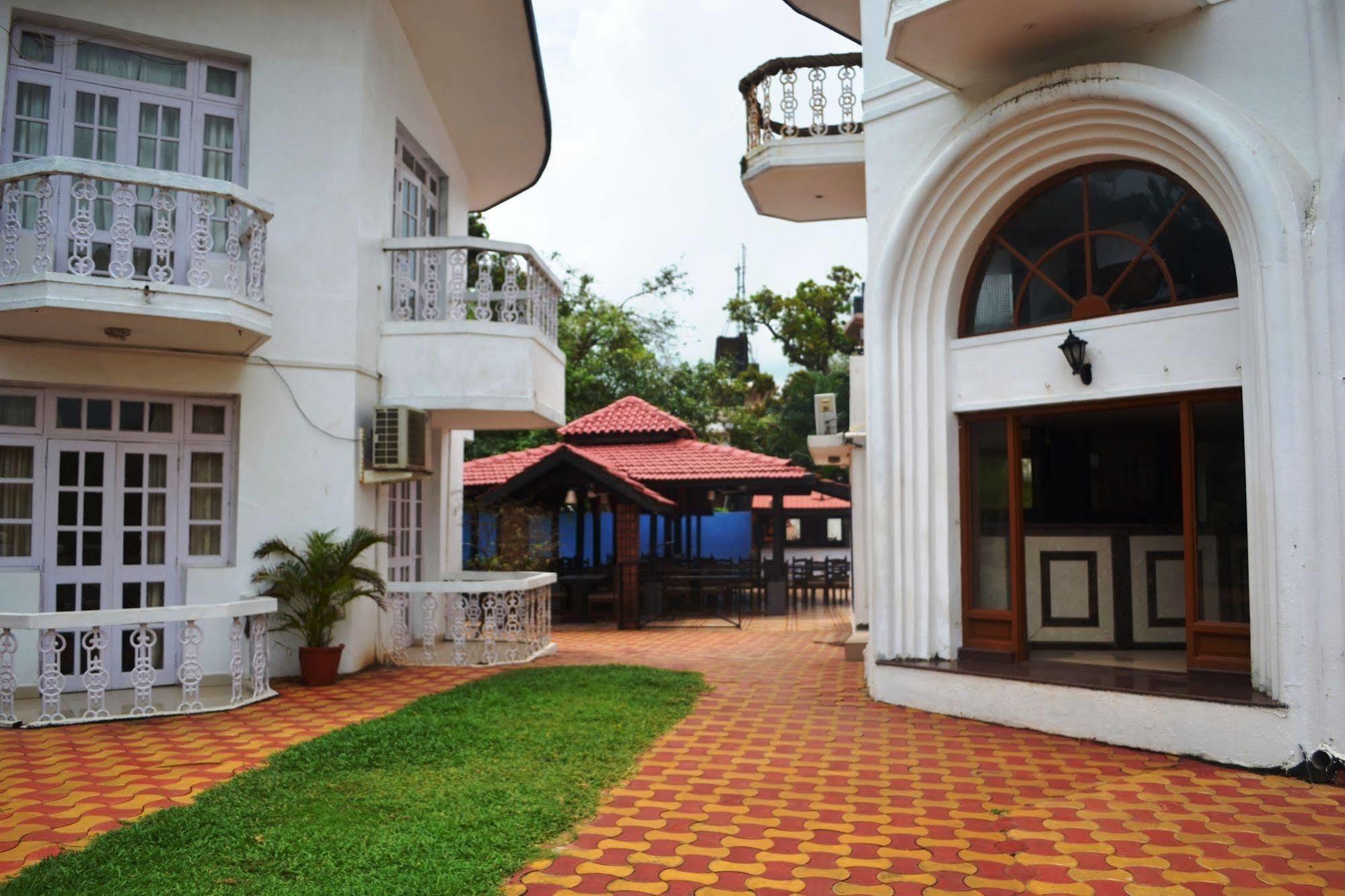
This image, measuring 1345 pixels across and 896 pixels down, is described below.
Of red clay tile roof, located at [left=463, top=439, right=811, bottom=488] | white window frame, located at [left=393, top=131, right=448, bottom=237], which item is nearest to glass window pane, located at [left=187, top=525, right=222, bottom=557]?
white window frame, located at [left=393, top=131, right=448, bottom=237]

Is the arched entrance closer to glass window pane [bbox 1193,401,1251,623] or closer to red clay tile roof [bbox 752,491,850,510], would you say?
glass window pane [bbox 1193,401,1251,623]

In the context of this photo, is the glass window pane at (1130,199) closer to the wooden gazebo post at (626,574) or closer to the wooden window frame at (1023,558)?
the wooden window frame at (1023,558)

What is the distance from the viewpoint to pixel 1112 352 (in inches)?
305

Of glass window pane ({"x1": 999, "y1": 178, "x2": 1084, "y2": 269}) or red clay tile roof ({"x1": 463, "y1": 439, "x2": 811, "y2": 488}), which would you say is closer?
glass window pane ({"x1": 999, "y1": 178, "x2": 1084, "y2": 269})

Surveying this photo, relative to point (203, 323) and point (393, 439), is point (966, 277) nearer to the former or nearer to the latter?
point (393, 439)

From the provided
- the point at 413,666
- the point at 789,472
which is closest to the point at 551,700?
the point at 413,666

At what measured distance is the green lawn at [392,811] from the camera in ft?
14.2

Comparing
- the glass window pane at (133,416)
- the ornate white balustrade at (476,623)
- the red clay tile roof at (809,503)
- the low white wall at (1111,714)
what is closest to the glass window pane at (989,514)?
the low white wall at (1111,714)

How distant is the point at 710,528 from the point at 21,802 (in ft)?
75.3

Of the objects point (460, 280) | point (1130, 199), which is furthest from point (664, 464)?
point (1130, 199)

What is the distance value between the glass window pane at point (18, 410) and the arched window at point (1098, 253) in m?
7.81

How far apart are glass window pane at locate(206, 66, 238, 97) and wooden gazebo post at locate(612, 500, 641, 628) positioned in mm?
8811

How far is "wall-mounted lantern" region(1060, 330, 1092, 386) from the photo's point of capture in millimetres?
7758

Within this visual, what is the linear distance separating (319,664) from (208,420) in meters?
2.43
